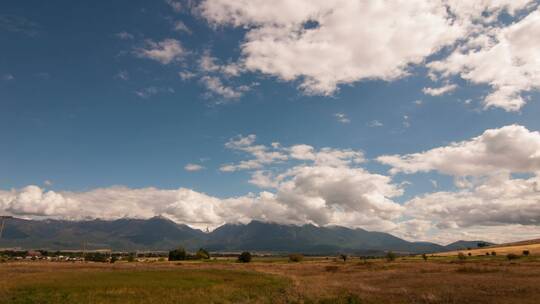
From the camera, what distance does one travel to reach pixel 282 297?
152ft

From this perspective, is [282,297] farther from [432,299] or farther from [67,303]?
[67,303]

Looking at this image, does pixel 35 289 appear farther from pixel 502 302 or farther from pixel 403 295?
pixel 502 302

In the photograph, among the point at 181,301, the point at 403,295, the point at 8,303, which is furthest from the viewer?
the point at 403,295

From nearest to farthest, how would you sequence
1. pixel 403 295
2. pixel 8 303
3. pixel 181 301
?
pixel 8 303 → pixel 181 301 → pixel 403 295

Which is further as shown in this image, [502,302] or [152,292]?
[152,292]

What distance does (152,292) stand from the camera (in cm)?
4800

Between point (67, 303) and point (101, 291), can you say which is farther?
point (101, 291)

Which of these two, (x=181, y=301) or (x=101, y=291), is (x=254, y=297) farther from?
(x=101, y=291)

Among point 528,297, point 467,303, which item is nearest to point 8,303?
point 467,303

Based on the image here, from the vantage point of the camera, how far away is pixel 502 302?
128ft

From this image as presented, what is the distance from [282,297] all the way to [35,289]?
2959 cm

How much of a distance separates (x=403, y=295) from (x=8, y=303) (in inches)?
1591

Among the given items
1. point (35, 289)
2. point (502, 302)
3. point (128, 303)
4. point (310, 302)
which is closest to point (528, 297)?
point (502, 302)

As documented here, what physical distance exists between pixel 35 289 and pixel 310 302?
1306 inches
